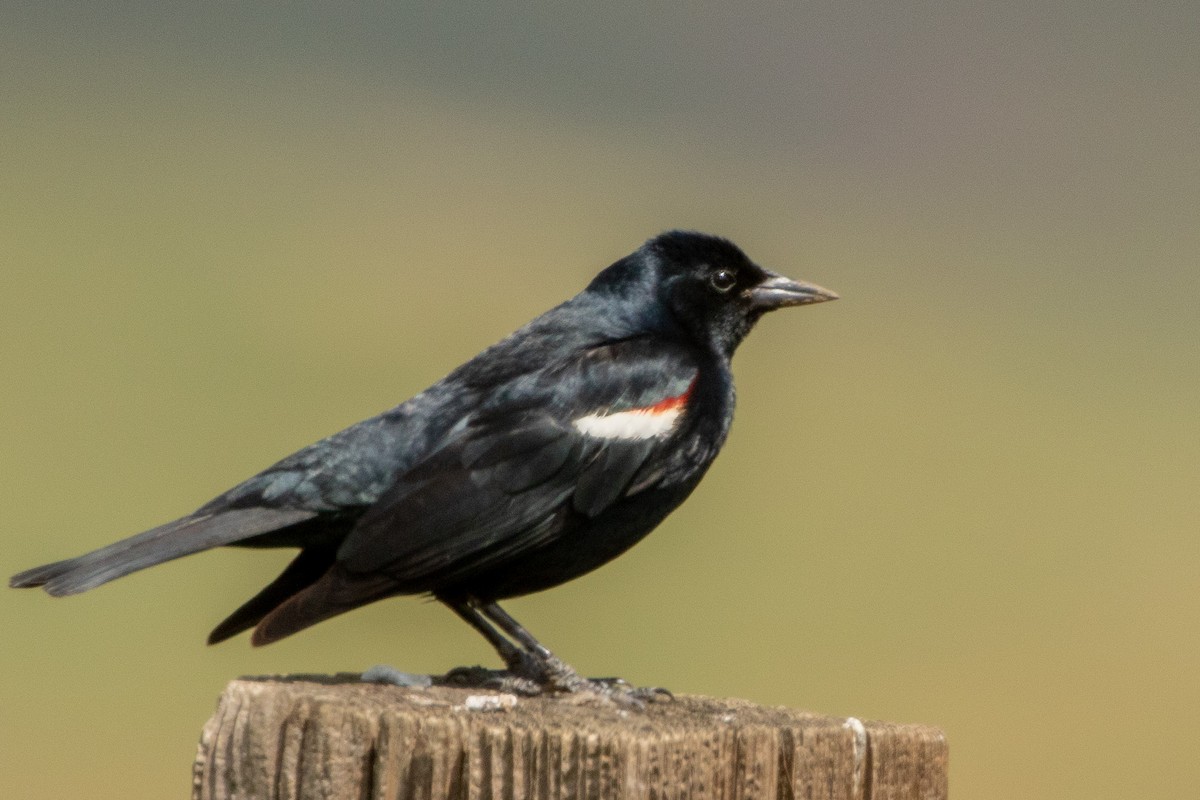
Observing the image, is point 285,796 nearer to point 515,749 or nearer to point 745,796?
point 515,749

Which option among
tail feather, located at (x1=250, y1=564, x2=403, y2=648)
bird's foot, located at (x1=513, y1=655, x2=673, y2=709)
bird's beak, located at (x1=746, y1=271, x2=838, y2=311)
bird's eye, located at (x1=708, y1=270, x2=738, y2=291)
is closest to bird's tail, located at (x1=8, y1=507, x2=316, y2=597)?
tail feather, located at (x1=250, y1=564, x2=403, y2=648)

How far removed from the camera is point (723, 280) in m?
4.58

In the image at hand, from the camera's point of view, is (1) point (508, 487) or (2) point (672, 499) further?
(2) point (672, 499)

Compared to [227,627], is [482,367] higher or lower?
higher

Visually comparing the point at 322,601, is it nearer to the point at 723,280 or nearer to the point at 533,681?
the point at 533,681

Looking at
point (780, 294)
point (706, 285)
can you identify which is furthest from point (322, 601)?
point (780, 294)

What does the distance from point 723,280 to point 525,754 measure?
97.3 inches

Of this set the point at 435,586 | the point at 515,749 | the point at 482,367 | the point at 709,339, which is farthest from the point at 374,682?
the point at 709,339

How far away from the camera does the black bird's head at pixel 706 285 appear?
4.45 m

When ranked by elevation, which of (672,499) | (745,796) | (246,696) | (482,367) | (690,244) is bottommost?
(745,796)

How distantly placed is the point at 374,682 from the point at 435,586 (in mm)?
508

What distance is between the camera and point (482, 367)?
3951 millimetres

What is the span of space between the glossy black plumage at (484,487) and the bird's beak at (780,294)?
18.4 inches

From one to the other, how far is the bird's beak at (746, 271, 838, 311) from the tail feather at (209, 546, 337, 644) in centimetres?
164
